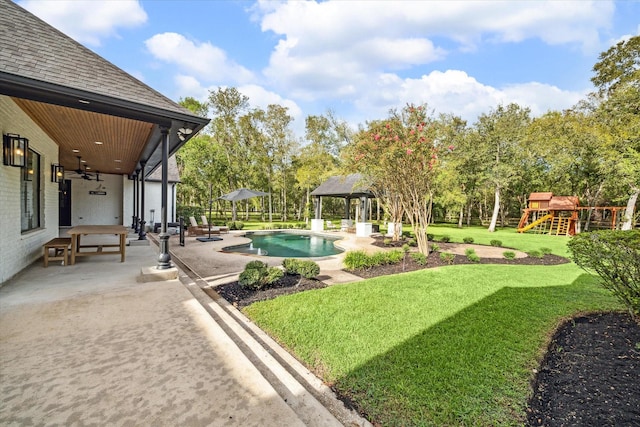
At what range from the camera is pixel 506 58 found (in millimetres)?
13367

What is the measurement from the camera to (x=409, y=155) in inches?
351

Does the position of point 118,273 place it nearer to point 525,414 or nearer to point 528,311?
point 525,414

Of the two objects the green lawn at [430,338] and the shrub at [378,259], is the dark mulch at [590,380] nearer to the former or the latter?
the green lawn at [430,338]

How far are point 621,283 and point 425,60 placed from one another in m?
13.6

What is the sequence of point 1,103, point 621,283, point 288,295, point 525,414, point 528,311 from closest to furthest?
point 525,414 < point 621,283 < point 528,311 < point 1,103 < point 288,295

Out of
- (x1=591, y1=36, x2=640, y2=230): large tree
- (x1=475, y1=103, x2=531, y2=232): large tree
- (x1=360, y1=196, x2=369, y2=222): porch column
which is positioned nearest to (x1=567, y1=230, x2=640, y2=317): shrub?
(x1=591, y1=36, x2=640, y2=230): large tree

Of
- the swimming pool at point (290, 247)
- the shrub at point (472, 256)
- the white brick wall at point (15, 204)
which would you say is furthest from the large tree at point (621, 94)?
the white brick wall at point (15, 204)

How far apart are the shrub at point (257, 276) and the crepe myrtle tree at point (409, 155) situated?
5.50m

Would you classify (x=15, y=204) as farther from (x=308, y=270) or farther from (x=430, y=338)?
(x=430, y=338)

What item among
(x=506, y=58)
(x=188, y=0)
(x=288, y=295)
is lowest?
(x=288, y=295)

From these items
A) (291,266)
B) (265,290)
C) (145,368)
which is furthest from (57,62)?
(291,266)

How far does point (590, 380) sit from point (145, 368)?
392 centimetres

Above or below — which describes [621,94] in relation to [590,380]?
above

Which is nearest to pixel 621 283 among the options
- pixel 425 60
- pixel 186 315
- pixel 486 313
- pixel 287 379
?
pixel 486 313
